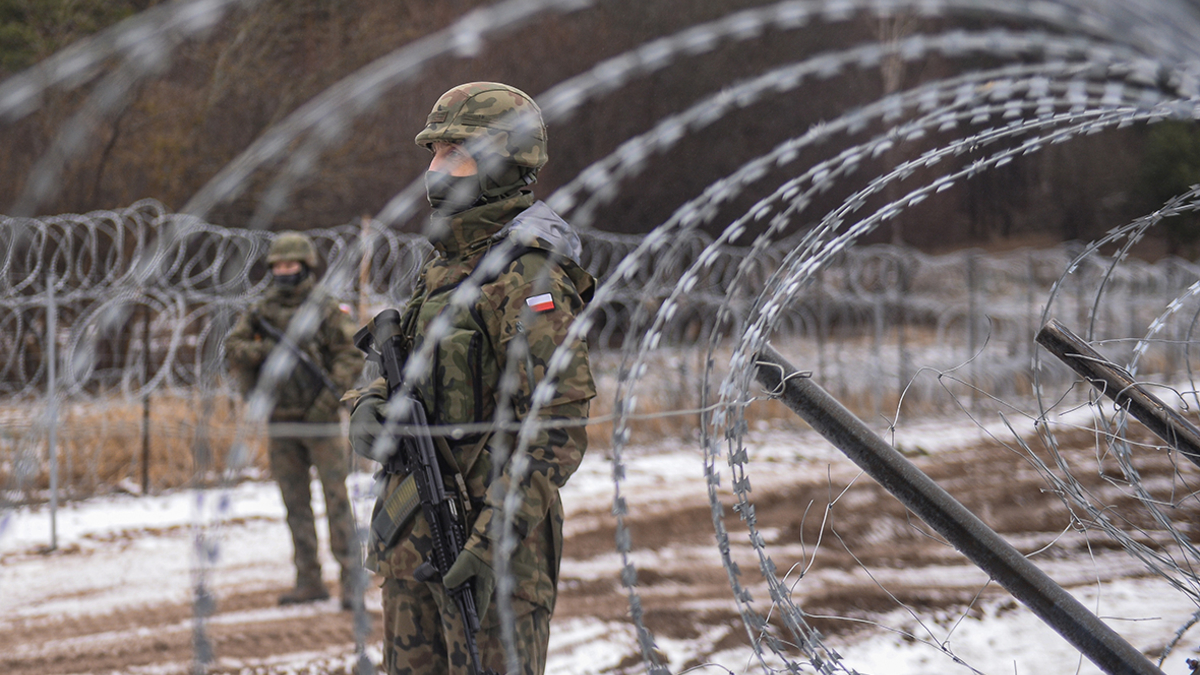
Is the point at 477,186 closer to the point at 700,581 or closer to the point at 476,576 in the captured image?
the point at 476,576

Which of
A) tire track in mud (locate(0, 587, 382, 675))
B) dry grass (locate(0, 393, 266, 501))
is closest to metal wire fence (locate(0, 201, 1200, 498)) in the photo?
dry grass (locate(0, 393, 266, 501))

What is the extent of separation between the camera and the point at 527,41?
1745cm

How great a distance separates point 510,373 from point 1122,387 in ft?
3.89

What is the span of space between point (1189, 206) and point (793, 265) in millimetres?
744

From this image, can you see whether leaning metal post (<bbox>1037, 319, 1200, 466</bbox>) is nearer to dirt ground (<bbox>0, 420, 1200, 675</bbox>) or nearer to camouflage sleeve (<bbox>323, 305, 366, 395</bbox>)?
dirt ground (<bbox>0, 420, 1200, 675</bbox>)

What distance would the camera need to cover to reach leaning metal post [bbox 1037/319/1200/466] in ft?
6.04

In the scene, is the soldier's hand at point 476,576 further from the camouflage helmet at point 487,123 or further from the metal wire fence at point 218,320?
the camouflage helmet at point 487,123

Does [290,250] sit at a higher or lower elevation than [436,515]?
higher

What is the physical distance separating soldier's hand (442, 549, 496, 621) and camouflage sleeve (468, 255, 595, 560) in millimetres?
21

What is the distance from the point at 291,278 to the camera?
177 inches

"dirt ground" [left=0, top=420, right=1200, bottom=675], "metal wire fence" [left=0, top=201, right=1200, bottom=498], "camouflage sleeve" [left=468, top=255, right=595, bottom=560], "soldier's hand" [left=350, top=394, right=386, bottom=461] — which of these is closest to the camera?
"camouflage sleeve" [left=468, top=255, right=595, bottom=560]

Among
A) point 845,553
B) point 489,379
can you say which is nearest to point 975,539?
point 489,379

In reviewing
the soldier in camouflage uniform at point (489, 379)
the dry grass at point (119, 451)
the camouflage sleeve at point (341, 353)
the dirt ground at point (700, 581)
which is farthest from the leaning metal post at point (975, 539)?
the dry grass at point (119, 451)

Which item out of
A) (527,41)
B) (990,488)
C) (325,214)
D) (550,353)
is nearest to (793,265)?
(550,353)
